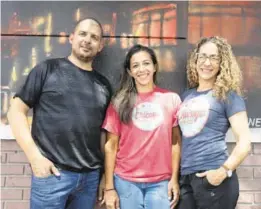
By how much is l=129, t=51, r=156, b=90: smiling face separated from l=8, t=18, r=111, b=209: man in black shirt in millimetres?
274

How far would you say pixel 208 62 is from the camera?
2184mm

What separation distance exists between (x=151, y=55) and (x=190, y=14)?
Result: 2.29 feet

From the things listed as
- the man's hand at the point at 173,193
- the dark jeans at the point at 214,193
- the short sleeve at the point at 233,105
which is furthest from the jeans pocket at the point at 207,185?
the short sleeve at the point at 233,105

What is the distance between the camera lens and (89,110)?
7.36 ft

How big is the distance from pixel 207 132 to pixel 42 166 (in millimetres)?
1012

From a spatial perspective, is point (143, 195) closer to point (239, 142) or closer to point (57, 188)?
point (57, 188)

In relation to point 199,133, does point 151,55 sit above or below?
above

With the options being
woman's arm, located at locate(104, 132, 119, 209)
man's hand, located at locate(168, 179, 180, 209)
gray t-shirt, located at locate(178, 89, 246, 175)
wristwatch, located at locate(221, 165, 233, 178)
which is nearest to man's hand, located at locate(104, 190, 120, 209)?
woman's arm, located at locate(104, 132, 119, 209)

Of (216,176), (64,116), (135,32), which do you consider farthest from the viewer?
(135,32)

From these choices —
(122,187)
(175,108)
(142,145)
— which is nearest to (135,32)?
(175,108)

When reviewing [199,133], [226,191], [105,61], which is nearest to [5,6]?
[105,61]

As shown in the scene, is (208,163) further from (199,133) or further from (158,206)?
(158,206)

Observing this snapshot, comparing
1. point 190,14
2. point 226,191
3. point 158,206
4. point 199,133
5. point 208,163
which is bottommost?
point 158,206

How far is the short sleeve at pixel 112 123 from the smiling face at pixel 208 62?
2.03ft
